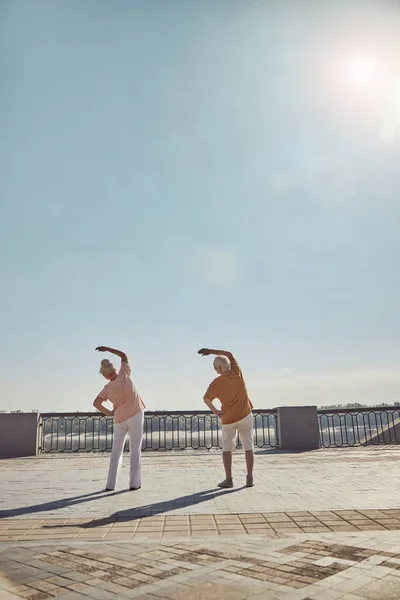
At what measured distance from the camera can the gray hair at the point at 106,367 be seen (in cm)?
694

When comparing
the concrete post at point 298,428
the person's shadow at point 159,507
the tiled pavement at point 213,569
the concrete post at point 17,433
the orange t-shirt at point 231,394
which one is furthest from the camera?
the concrete post at point 298,428

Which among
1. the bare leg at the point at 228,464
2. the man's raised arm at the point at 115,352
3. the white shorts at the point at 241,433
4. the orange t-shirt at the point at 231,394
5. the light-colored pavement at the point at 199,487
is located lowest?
the light-colored pavement at the point at 199,487

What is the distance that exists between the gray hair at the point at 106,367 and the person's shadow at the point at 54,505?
1653mm

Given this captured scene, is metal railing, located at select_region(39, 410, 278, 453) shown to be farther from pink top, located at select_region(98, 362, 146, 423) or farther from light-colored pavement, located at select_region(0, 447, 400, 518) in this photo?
pink top, located at select_region(98, 362, 146, 423)

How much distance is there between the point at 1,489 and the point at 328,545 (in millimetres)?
5200

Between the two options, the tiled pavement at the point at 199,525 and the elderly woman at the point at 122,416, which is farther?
the elderly woman at the point at 122,416

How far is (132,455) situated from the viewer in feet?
22.3

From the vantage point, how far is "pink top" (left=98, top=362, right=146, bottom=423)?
22.3ft

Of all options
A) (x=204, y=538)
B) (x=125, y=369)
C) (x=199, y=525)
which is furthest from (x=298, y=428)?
(x=204, y=538)

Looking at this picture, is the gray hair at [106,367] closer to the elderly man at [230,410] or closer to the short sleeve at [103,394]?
the short sleeve at [103,394]

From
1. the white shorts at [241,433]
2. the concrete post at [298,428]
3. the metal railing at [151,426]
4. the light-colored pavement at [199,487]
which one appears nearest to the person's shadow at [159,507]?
the light-colored pavement at [199,487]

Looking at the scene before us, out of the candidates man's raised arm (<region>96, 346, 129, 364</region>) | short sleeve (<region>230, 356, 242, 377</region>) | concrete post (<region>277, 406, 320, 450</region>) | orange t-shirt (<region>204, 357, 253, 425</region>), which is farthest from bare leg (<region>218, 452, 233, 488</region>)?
concrete post (<region>277, 406, 320, 450</region>)

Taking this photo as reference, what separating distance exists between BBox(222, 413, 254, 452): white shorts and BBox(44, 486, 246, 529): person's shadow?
588 millimetres

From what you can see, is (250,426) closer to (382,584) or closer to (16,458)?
(382,584)
